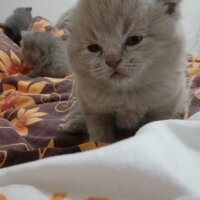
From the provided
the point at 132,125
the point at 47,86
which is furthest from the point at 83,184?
the point at 47,86

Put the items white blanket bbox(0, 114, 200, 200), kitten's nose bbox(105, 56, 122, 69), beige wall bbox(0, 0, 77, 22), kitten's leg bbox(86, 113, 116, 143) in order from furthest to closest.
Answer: beige wall bbox(0, 0, 77, 22), kitten's leg bbox(86, 113, 116, 143), kitten's nose bbox(105, 56, 122, 69), white blanket bbox(0, 114, 200, 200)

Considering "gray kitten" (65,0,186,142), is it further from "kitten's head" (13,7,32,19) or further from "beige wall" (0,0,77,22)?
"beige wall" (0,0,77,22)

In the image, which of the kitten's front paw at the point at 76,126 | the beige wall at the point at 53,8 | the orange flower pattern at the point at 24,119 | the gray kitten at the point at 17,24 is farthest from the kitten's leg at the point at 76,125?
the beige wall at the point at 53,8

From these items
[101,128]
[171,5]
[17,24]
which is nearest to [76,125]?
[101,128]

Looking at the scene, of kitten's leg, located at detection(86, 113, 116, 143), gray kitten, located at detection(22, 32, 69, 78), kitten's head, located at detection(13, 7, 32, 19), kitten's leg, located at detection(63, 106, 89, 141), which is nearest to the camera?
kitten's leg, located at detection(86, 113, 116, 143)

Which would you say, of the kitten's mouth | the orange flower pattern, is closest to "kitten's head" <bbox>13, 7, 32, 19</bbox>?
the orange flower pattern

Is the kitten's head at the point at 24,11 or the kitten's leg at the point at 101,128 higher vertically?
the kitten's head at the point at 24,11

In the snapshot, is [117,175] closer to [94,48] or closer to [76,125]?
[94,48]

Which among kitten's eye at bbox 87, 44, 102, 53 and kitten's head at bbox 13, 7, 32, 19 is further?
kitten's head at bbox 13, 7, 32, 19

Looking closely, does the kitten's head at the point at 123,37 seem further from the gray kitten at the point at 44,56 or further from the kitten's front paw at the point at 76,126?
the gray kitten at the point at 44,56
